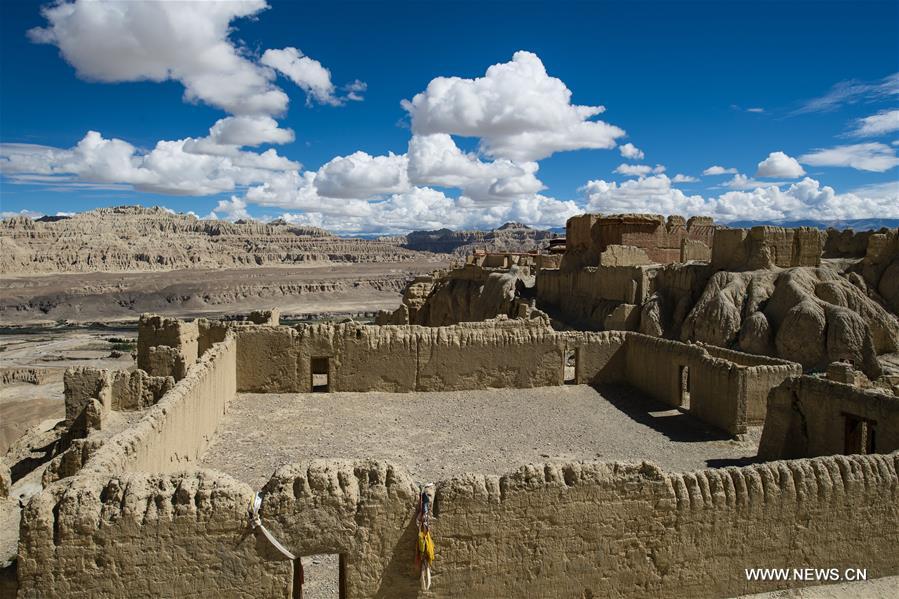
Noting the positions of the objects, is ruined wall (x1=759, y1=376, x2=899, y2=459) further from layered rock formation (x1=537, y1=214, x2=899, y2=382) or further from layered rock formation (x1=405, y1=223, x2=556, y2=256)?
layered rock formation (x1=405, y1=223, x2=556, y2=256)

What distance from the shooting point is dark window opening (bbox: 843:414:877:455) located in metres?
9.82

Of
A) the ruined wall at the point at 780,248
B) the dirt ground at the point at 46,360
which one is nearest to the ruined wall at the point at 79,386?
the dirt ground at the point at 46,360

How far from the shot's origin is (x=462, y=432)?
1241 cm

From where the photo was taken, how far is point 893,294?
74.6 feet

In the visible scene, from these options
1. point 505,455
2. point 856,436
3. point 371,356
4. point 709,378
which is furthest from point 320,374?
point 856,436

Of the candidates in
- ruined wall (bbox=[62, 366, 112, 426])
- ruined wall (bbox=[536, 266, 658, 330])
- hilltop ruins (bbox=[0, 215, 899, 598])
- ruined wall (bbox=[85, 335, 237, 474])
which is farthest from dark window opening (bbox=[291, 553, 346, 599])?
ruined wall (bbox=[536, 266, 658, 330])

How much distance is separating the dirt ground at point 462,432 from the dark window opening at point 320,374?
0.57 m

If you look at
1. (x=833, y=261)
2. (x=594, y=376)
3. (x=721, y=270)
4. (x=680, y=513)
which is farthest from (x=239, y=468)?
(x=833, y=261)

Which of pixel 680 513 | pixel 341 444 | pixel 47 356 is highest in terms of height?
pixel 680 513

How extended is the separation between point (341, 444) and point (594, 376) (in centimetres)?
774

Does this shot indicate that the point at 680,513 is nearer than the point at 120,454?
Yes

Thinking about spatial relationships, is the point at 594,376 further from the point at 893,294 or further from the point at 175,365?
the point at 893,294

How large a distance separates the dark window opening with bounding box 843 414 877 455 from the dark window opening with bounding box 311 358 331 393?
35.5 ft
